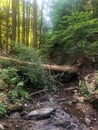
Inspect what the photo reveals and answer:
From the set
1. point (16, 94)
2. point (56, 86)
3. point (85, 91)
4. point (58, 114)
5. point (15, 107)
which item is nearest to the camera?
point (15, 107)

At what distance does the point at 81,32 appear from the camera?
1143cm

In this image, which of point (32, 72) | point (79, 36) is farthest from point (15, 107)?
point (79, 36)

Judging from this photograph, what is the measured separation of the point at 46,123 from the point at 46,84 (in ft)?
10.9

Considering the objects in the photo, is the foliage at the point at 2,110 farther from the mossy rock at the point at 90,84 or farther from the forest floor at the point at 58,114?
the mossy rock at the point at 90,84

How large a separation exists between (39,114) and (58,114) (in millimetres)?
741

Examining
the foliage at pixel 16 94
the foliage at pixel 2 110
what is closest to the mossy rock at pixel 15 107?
the foliage at pixel 2 110

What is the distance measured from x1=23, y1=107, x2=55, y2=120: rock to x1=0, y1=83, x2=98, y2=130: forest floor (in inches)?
1.8

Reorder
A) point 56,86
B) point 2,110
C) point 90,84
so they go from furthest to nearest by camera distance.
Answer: point 56,86, point 90,84, point 2,110

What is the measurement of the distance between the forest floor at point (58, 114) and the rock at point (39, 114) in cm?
5

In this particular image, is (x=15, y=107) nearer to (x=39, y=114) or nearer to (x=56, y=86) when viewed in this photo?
(x=39, y=114)

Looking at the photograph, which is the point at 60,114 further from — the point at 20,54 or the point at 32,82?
the point at 20,54

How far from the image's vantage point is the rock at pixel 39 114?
23.1 ft

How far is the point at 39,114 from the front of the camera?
23.5 feet

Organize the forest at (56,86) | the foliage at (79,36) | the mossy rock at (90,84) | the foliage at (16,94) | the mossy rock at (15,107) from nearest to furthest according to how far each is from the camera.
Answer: the forest at (56,86) < the mossy rock at (15,107) < the foliage at (16,94) < the mossy rock at (90,84) < the foliage at (79,36)
